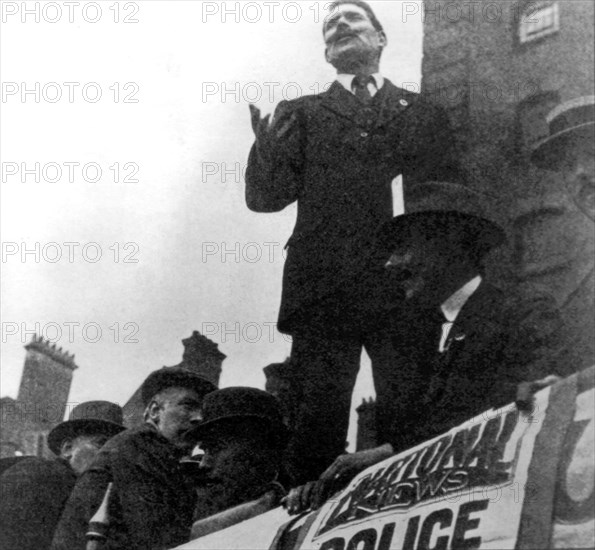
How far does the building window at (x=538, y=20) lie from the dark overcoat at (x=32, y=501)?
2.87 meters

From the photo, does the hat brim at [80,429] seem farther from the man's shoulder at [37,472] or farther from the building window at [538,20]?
the building window at [538,20]

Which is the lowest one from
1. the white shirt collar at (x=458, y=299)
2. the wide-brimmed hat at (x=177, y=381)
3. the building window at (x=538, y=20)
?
the white shirt collar at (x=458, y=299)

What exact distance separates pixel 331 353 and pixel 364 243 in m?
0.47

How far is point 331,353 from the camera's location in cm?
468

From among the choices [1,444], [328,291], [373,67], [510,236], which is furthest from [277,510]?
[1,444]

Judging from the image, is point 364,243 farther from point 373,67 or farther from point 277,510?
point 277,510

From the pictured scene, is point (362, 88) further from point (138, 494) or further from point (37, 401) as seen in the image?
point (37, 401)

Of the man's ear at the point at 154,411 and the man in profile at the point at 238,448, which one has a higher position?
the man's ear at the point at 154,411

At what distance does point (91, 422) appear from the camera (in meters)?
5.85

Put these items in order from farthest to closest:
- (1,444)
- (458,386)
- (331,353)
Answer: (1,444) → (331,353) → (458,386)

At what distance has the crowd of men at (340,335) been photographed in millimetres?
3941

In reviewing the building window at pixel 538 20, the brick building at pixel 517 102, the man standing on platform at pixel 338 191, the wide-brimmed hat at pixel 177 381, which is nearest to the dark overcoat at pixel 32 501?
the wide-brimmed hat at pixel 177 381

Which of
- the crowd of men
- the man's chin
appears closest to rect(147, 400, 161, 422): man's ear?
the crowd of men

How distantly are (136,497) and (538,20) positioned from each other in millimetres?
2788
